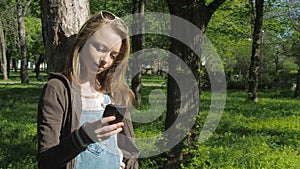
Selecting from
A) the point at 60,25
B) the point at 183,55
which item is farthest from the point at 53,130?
the point at 183,55

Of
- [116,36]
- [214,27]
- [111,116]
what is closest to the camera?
[111,116]

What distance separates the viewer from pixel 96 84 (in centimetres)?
247

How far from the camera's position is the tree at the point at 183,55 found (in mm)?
6461

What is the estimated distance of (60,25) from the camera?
3049 millimetres

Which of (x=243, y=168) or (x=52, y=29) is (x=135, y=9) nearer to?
(x=243, y=168)

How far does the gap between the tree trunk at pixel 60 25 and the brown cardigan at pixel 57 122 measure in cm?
84

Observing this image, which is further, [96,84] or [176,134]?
[176,134]

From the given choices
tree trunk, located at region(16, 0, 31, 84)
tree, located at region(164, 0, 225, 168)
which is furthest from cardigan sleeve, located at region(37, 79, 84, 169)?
tree trunk, located at region(16, 0, 31, 84)

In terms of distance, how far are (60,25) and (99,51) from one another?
0.88m

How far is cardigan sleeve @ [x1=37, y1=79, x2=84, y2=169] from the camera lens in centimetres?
199

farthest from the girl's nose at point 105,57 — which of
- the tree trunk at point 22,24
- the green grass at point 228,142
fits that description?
the tree trunk at point 22,24

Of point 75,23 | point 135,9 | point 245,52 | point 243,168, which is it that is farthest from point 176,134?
point 245,52

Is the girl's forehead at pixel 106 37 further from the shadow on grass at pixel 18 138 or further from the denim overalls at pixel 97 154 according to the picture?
the shadow on grass at pixel 18 138

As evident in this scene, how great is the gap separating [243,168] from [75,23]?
15.2 ft
